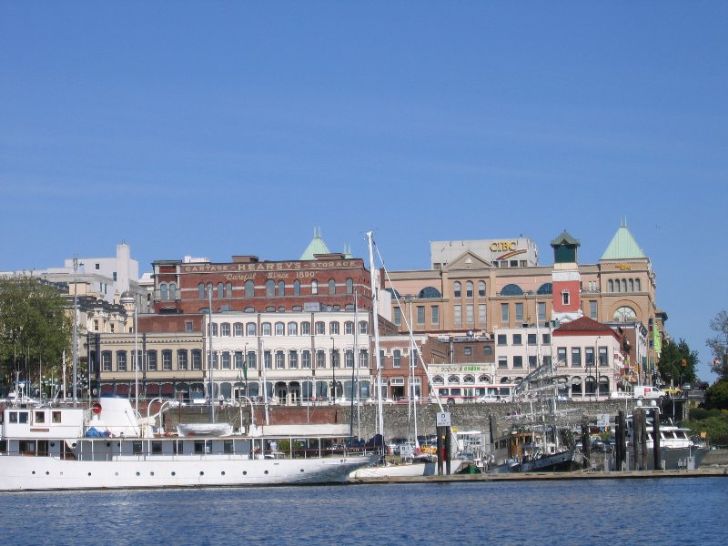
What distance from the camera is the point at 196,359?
187 m

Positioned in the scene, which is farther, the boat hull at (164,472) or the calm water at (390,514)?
the boat hull at (164,472)

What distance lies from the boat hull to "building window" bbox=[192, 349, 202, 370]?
6972cm

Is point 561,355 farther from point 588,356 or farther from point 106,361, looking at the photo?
point 106,361

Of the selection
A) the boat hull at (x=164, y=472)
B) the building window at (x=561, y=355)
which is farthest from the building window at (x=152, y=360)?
the boat hull at (x=164, y=472)

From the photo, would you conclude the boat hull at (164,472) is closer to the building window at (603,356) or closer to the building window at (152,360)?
the building window at (152,360)

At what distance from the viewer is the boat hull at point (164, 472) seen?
115 metres

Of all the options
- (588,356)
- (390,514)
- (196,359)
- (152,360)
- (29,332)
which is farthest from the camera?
(588,356)

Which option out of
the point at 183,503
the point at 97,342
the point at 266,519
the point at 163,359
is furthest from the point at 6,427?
the point at 163,359

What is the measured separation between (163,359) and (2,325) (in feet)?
57.5

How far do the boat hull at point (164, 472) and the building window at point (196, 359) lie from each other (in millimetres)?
69719

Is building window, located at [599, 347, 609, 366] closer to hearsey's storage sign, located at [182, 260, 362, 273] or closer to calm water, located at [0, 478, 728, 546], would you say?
hearsey's storage sign, located at [182, 260, 362, 273]

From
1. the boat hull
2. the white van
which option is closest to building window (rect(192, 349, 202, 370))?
the white van

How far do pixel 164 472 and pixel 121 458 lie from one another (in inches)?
120

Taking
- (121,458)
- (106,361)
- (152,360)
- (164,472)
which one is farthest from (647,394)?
(121,458)
